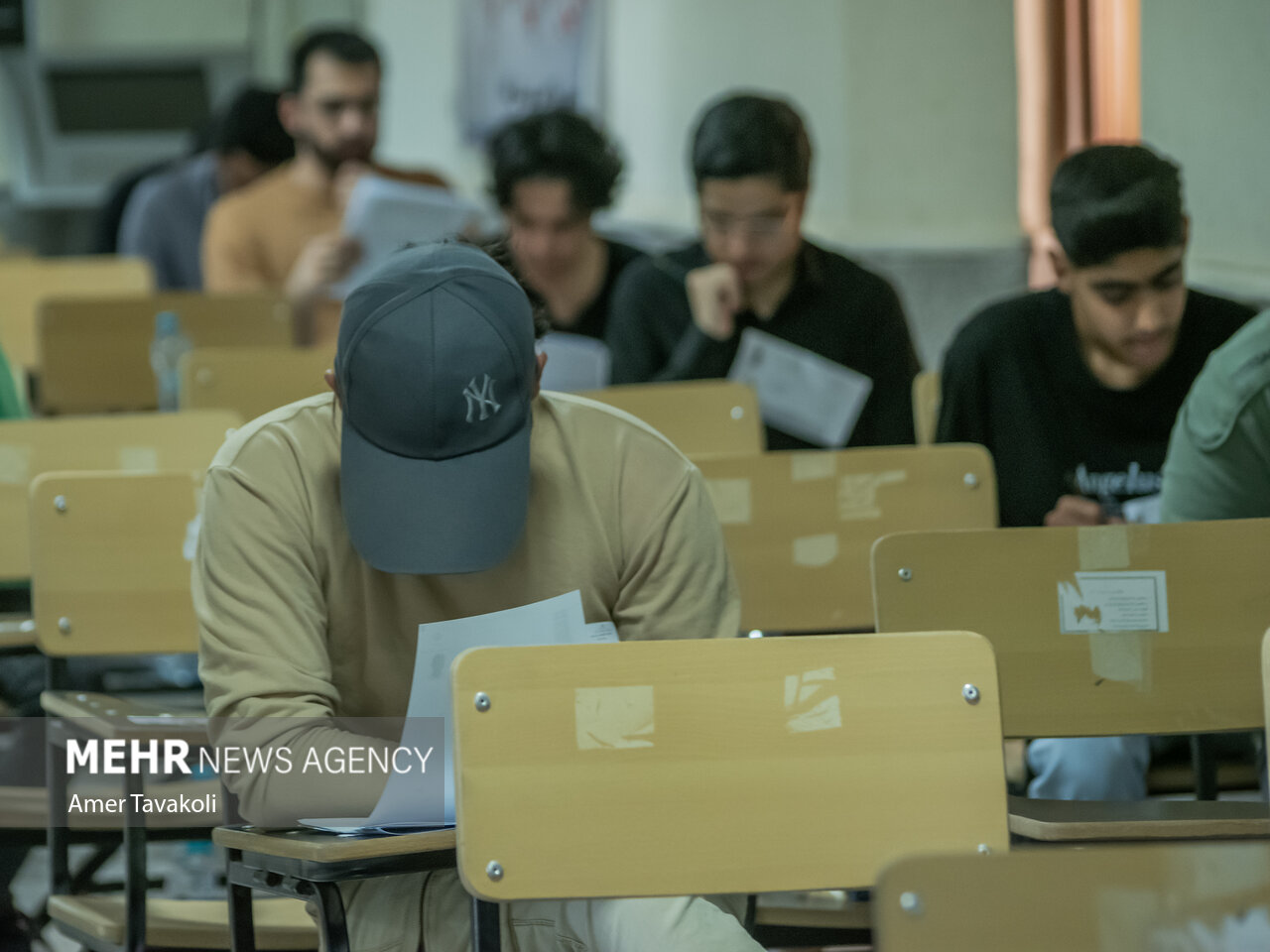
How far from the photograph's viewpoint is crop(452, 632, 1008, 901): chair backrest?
1410mm

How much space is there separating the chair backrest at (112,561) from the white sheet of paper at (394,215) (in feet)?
5.15

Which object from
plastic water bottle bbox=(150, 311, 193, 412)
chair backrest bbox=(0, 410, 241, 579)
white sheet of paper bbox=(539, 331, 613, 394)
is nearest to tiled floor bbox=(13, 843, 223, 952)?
chair backrest bbox=(0, 410, 241, 579)

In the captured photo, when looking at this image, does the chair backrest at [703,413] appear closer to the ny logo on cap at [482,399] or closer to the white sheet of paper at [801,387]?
the white sheet of paper at [801,387]

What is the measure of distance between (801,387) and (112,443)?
1266 mm

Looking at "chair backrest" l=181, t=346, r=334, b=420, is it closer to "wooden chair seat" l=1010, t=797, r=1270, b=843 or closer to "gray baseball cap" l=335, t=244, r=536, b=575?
"gray baseball cap" l=335, t=244, r=536, b=575

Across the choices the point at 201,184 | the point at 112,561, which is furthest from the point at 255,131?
the point at 112,561

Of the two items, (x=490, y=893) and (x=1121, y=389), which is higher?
(x=1121, y=389)

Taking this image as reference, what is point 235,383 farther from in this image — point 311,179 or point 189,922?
point 189,922

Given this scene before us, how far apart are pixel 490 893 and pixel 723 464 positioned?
1095mm

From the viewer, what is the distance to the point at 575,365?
333 centimetres

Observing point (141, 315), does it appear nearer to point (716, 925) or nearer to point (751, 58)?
point (751, 58)

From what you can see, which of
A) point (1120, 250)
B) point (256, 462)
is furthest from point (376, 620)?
point (1120, 250)

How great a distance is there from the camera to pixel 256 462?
1.69m

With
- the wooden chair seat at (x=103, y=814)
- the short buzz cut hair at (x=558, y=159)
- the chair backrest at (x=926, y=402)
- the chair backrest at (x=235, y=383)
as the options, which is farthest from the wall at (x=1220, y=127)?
the wooden chair seat at (x=103, y=814)
